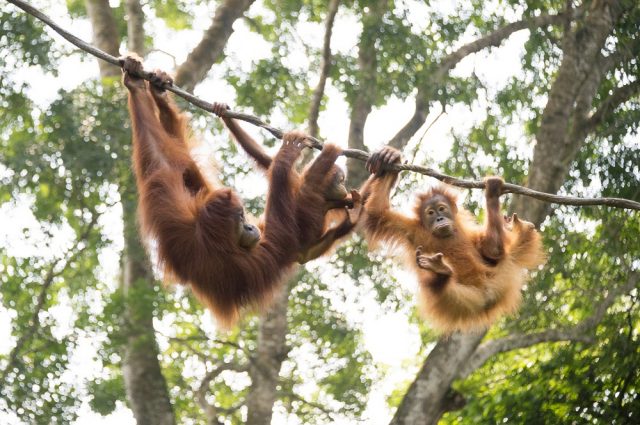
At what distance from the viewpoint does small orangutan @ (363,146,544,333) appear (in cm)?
581

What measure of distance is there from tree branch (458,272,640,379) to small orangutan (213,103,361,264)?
3841 mm

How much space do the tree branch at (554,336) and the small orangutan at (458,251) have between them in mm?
2969

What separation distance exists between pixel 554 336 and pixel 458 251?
3.79 meters

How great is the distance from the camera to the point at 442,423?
11.0m

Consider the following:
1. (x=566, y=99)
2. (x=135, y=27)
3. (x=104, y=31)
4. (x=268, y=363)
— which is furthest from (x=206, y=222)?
(x=104, y=31)

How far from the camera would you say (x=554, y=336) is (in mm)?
9453

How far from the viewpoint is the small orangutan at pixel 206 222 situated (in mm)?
5391

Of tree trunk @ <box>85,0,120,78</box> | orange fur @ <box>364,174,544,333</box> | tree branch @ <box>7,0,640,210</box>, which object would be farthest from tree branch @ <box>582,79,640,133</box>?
tree trunk @ <box>85,0,120,78</box>

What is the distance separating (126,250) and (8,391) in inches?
72.2

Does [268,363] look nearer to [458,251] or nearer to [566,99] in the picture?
[566,99]

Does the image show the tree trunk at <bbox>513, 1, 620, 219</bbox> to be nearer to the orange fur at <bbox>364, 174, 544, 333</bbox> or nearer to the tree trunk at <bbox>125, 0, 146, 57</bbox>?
the orange fur at <bbox>364, 174, 544, 333</bbox>

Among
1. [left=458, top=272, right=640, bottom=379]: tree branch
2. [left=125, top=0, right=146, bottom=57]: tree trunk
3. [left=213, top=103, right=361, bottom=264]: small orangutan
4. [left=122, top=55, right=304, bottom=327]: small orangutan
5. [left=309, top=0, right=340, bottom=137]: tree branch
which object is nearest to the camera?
[left=122, top=55, right=304, bottom=327]: small orangutan

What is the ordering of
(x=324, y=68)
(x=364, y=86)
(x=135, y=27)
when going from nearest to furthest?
(x=324, y=68), (x=364, y=86), (x=135, y=27)

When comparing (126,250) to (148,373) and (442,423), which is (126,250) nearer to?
(148,373)
